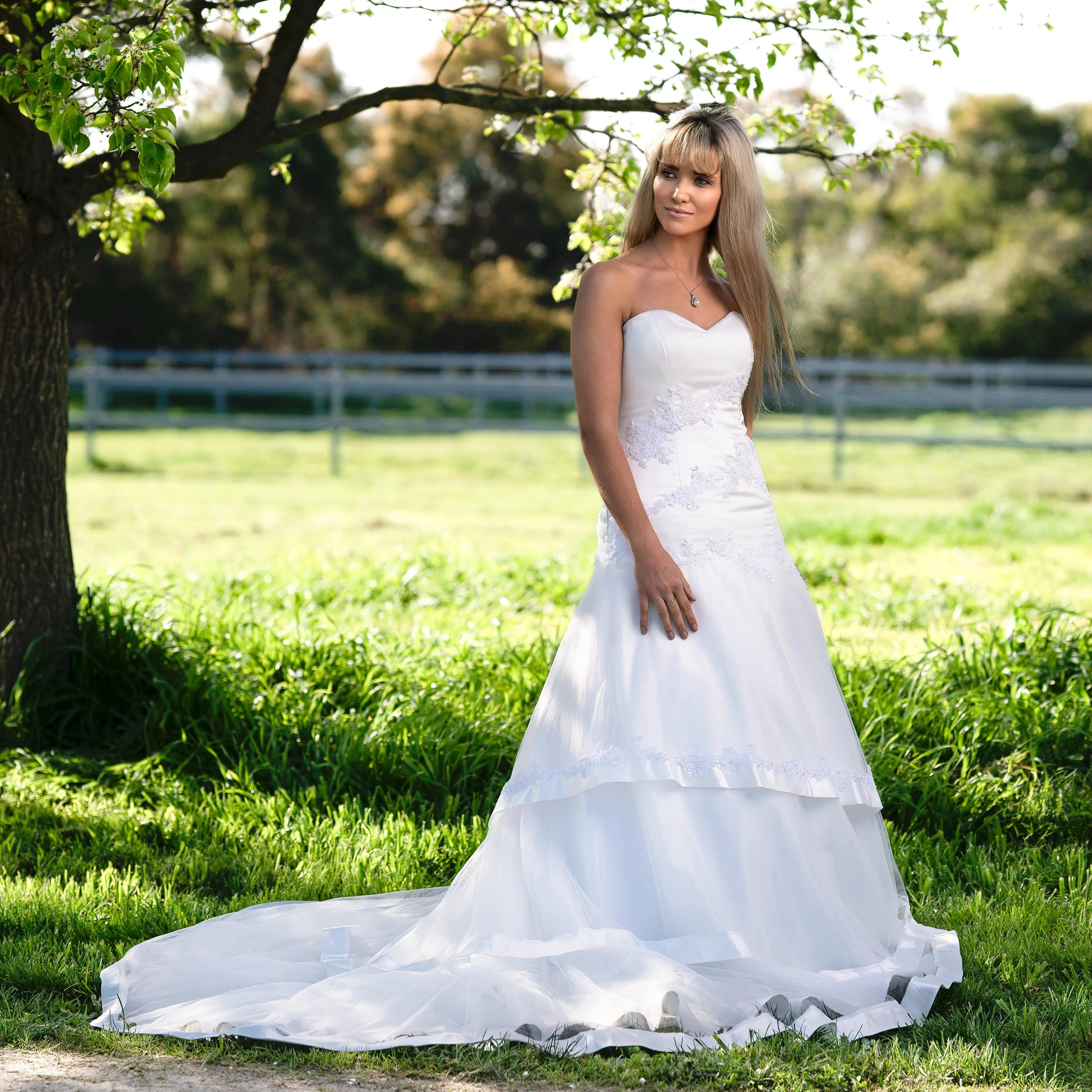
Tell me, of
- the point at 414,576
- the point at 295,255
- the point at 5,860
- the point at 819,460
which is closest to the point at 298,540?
the point at 414,576

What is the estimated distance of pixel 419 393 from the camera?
1820 cm

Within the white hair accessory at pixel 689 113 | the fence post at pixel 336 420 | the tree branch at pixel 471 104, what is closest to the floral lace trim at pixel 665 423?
the white hair accessory at pixel 689 113

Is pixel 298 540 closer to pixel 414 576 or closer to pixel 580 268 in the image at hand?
pixel 414 576

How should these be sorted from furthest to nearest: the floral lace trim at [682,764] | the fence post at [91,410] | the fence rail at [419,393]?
the fence rail at [419,393]
the fence post at [91,410]
the floral lace trim at [682,764]

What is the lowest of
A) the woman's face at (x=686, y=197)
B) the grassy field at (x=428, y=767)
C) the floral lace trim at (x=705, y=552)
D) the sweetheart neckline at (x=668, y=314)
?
the grassy field at (x=428, y=767)

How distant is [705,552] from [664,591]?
0.57 ft

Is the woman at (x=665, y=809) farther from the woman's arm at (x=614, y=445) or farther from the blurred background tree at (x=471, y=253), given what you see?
the blurred background tree at (x=471, y=253)

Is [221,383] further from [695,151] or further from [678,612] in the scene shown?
[678,612]

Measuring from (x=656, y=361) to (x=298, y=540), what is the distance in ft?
23.8

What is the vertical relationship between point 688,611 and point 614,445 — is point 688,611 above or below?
below

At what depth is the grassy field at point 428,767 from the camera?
272cm

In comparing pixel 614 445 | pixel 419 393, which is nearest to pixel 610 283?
pixel 614 445

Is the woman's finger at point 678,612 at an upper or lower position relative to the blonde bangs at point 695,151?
lower

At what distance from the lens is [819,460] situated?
1764 cm
